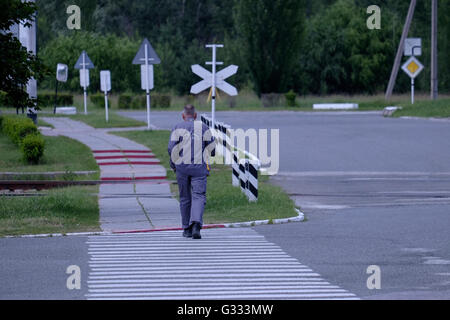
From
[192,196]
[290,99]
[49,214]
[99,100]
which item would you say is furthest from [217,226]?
[99,100]

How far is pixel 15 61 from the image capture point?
14.8 m

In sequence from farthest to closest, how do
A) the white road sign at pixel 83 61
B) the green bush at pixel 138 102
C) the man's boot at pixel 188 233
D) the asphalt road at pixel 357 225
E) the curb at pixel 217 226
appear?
the green bush at pixel 138 102
the white road sign at pixel 83 61
the curb at pixel 217 226
the man's boot at pixel 188 233
the asphalt road at pixel 357 225

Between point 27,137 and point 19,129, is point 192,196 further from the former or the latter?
point 19,129

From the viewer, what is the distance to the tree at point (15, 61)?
14.8 metres

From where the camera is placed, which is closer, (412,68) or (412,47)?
(412,68)

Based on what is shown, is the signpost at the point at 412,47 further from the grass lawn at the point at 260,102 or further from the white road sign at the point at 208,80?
the white road sign at the point at 208,80

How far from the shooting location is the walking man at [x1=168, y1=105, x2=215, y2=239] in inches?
490

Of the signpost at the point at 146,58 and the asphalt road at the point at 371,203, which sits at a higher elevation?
the signpost at the point at 146,58

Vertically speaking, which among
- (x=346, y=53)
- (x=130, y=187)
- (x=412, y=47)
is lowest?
(x=130, y=187)

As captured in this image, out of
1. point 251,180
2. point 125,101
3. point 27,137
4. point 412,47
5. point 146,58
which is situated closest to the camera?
point 251,180

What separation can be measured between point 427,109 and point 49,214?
3058 cm

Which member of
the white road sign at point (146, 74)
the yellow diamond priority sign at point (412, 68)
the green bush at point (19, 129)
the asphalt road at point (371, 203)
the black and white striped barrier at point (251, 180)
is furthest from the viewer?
the yellow diamond priority sign at point (412, 68)

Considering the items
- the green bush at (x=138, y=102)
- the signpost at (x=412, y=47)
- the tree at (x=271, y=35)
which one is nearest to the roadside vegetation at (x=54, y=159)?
the signpost at (x=412, y=47)

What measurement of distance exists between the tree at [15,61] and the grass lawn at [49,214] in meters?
1.78
